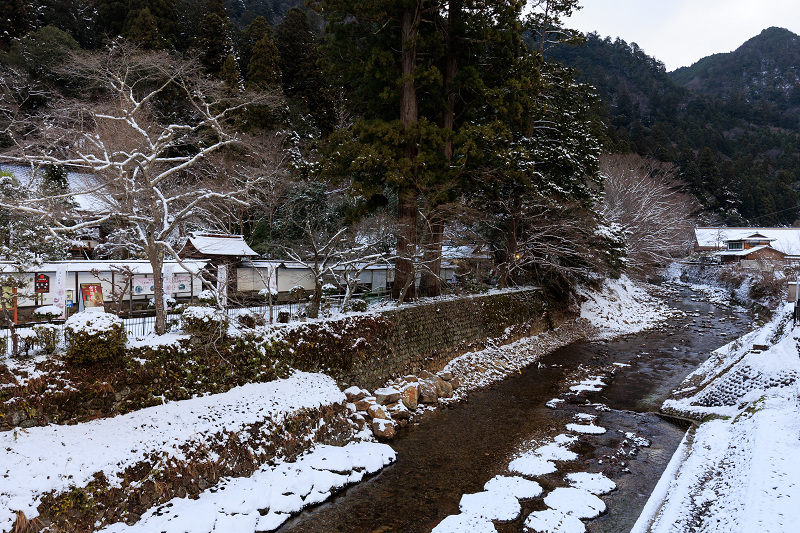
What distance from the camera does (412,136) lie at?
13.9 metres

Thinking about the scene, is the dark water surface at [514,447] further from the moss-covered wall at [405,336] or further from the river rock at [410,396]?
the moss-covered wall at [405,336]

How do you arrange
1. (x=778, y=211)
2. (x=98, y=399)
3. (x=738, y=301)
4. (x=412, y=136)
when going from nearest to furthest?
(x=98, y=399)
(x=412, y=136)
(x=738, y=301)
(x=778, y=211)

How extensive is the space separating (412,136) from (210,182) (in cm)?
783

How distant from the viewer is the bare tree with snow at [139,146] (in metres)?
8.17

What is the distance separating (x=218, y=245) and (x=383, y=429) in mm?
10375

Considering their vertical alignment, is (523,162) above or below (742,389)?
above

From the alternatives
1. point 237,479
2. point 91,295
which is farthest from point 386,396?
point 91,295

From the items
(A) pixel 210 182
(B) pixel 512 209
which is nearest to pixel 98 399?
(A) pixel 210 182

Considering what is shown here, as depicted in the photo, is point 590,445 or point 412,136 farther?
point 412,136

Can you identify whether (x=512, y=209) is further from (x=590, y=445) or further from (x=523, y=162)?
(x=590, y=445)

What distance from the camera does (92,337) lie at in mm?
6887

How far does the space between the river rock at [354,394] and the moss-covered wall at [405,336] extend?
0.27 metres

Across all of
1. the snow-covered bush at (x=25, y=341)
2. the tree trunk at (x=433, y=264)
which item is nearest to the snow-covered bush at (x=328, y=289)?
the tree trunk at (x=433, y=264)

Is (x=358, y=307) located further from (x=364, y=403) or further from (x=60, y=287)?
(x=60, y=287)
